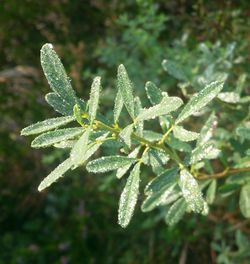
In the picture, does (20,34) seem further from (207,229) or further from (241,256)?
(241,256)

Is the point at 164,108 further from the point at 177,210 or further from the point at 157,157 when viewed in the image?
the point at 177,210

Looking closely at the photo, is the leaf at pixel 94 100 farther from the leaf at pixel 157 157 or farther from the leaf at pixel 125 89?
the leaf at pixel 157 157

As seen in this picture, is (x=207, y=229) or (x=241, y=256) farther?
(x=207, y=229)

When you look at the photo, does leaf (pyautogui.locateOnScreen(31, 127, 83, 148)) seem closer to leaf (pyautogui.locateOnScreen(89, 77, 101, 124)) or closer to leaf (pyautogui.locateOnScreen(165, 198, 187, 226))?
leaf (pyautogui.locateOnScreen(89, 77, 101, 124))

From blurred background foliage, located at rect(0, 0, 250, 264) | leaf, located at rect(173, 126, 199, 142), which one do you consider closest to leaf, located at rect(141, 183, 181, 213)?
leaf, located at rect(173, 126, 199, 142)

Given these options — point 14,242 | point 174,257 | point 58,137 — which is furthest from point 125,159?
point 14,242

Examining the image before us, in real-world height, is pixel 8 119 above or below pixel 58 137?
below

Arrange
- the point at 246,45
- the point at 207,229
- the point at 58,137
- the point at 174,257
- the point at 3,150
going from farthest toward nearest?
1. the point at 3,150
2. the point at 174,257
3. the point at 207,229
4. the point at 246,45
5. the point at 58,137
